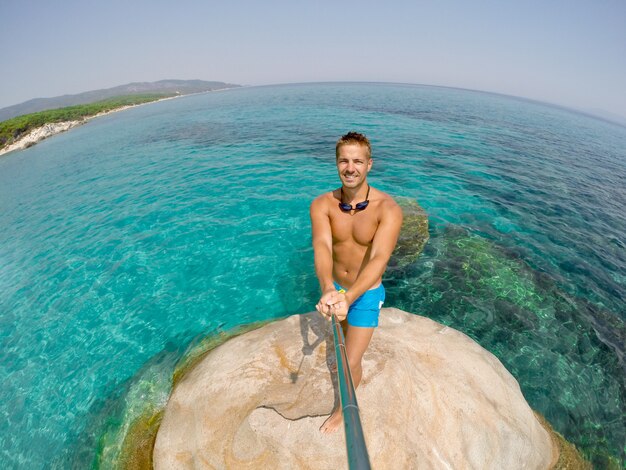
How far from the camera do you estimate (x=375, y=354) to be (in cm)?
477

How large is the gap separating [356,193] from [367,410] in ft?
9.78

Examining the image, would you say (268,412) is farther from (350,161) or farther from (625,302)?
(625,302)

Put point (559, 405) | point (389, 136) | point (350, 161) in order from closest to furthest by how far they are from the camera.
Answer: point (350, 161) → point (559, 405) → point (389, 136)

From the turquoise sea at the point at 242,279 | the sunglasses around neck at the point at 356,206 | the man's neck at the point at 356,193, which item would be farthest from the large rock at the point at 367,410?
the man's neck at the point at 356,193

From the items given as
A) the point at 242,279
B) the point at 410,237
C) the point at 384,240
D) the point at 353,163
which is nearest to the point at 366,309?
the point at 384,240

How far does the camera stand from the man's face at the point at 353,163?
11.3 feet

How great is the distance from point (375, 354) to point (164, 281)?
7.12 meters

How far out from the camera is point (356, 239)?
3951 mm

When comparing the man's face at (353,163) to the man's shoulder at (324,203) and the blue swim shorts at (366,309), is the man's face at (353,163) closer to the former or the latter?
the man's shoulder at (324,203)

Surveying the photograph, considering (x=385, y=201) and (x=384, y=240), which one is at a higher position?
(x=385, y=201)

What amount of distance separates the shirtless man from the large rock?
1.46ft

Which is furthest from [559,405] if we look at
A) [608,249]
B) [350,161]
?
[608,249]

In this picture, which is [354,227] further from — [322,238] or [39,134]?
[39,134]

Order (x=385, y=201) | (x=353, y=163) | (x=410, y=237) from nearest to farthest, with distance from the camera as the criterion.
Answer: (x=353, y=163) → (x=385, y=201) → (x=410, y=237)
